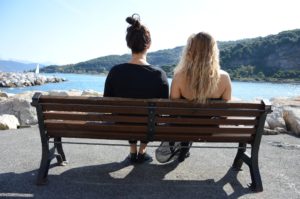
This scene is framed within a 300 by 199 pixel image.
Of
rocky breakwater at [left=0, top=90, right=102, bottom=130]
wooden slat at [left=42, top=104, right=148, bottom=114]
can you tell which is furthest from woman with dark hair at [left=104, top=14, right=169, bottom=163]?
rocky breakwater at [left=0, top=90, right=102, bottom=130]

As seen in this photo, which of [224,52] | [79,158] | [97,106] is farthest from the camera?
[224,52]

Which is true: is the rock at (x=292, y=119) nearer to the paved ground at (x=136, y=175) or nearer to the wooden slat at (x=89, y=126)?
the paved ground at (x=136, y=175)

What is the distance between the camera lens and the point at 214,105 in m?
4.11

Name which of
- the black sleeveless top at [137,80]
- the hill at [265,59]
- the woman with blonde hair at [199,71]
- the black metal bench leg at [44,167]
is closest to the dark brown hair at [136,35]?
the black sleeveless top at [137,80]

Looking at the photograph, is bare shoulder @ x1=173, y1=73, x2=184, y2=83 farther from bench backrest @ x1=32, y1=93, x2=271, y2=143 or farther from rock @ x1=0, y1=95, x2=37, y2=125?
rock @ x1=0, y1=95, x2=37, y2=125

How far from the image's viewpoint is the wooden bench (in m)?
4.07

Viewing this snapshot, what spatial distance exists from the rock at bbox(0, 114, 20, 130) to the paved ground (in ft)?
5.58

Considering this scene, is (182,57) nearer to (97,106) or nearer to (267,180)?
(97,106)

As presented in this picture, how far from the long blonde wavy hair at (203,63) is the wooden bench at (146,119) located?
265 millimetres

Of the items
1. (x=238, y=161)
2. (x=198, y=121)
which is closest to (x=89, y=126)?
(x=198, y=121)

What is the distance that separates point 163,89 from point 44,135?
1535 millimetres

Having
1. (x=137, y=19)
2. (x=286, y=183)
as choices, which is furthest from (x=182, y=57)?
(x=286, y=183)

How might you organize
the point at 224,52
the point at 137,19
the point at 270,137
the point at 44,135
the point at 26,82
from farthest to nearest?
1. the point at 224,52
2. the point at 26,82
3. the point at 270,137
4. the point at 137,19
5. the point at 44,135

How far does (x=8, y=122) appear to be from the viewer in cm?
813
